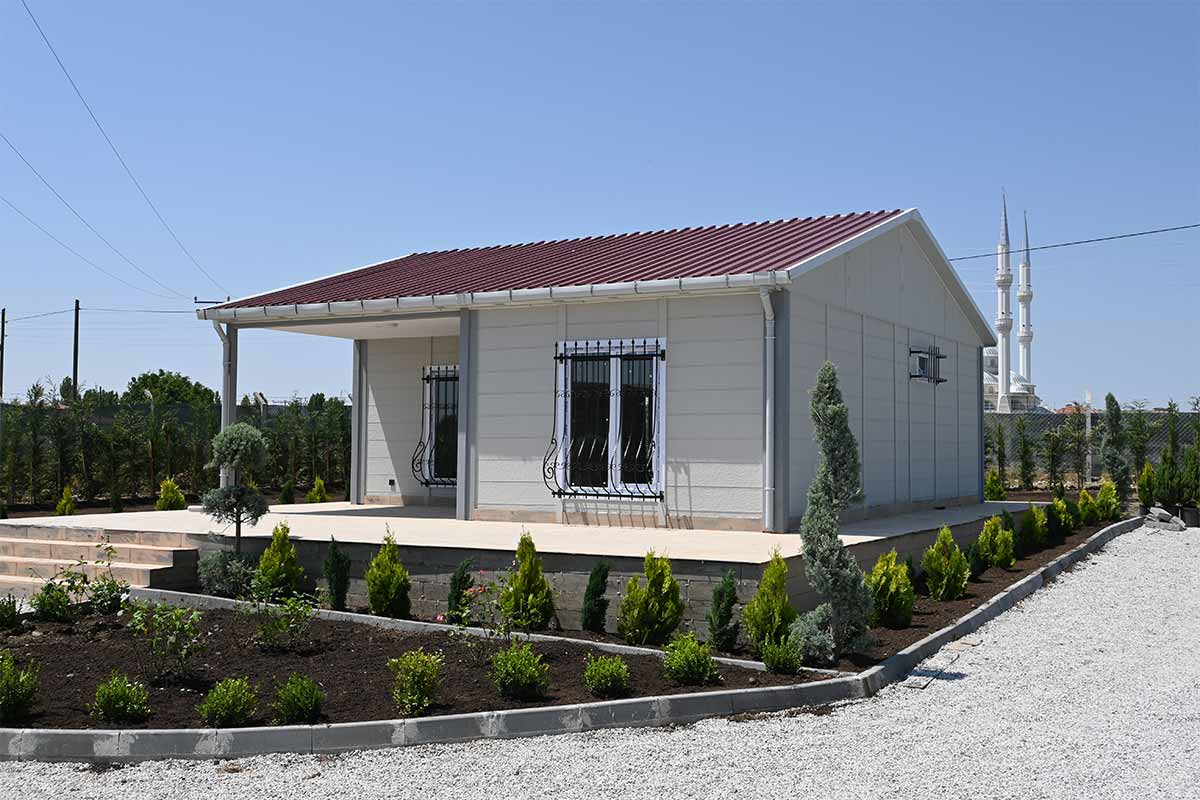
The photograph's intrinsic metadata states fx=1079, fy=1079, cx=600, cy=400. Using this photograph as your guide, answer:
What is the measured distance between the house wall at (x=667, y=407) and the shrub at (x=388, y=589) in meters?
3.68

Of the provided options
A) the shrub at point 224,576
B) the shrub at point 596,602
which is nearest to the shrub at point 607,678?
the shrub at point 596,602

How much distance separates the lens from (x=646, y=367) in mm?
11938

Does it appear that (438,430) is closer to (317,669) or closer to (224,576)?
(224,576)

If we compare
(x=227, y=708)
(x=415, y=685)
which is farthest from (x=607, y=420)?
(x=227, y=708)

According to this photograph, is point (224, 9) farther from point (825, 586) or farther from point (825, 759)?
point (825, 759)

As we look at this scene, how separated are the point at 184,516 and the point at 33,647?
604 centimetres

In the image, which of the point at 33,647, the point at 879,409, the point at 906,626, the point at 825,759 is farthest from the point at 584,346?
the point at 825,759

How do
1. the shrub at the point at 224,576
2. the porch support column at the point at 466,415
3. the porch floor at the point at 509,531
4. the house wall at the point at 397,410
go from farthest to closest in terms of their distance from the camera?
the house wall at the point at 397,410
the porch support column at the point at 466,415
the shrub at the point at 224,576
the porch floor at the point at 509,531

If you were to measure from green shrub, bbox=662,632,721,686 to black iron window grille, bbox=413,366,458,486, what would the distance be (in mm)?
9000

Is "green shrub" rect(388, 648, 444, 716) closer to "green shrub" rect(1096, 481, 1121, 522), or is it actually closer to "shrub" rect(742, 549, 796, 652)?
"shrub" rect(742, 549, 796, 652)

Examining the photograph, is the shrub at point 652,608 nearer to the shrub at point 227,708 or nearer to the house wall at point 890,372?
the shrub at point 227,708

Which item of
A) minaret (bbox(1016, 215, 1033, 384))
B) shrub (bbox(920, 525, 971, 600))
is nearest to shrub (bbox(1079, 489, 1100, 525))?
shrub (bbox(920, 525, 971, 600))

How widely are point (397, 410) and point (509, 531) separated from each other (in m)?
5.24

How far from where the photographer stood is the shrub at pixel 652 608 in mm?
7844
